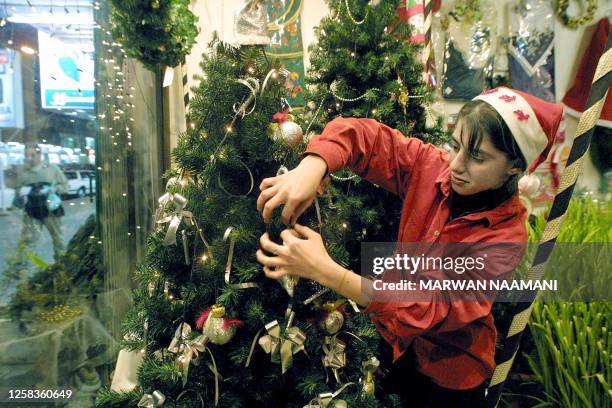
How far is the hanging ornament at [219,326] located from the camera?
27.1 inches

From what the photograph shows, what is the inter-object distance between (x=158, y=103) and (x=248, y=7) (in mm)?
1076

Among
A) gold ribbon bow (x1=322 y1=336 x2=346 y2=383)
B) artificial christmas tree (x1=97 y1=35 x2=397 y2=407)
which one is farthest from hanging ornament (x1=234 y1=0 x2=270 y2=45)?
gold ribbon bow (x1=322 y1=336 x2=346 y2=383)

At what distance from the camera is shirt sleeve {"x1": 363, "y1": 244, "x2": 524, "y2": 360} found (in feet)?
1.95

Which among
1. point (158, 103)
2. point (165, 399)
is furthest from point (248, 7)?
point (158, 103)

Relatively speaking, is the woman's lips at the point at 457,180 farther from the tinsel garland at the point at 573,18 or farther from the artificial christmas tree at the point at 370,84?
the tinsel garland at the point at 573,18

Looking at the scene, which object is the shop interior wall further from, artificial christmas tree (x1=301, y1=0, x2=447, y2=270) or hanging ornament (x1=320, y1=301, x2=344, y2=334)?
hanging ornament (x1=320, y1=301, x2=344, y2=334)

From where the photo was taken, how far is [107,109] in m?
1.32

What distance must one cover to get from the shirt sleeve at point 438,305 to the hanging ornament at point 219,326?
26cm

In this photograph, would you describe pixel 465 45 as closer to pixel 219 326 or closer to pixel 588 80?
pixel 588 80

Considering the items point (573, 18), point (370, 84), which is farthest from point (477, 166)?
point (573, 18)

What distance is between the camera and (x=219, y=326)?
27.1 inches

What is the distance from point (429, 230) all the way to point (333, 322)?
0.27 metres

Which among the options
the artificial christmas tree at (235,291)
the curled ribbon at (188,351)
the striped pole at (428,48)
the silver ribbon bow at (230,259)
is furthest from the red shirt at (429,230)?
the striped pole at (428,48)

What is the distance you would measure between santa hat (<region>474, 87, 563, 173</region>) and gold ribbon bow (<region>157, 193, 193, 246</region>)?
60 centimetres
